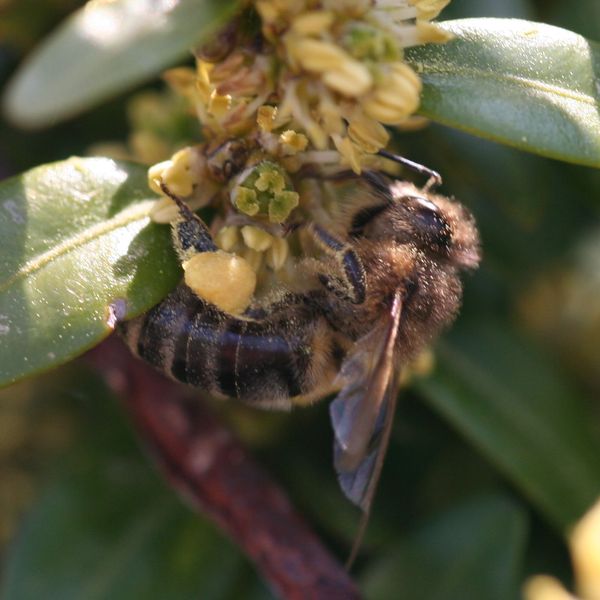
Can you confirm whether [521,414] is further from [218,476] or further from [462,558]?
[218,476]

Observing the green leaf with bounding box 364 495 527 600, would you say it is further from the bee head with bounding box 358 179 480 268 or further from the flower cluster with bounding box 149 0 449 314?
the flower cluster with bounding box 149 0 449 314

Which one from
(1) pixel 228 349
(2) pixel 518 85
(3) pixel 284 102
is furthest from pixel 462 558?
(3) pixel 284 102

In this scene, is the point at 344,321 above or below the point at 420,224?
below

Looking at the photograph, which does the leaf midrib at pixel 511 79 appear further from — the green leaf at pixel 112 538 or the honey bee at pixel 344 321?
the green leaf at pixel 112 538

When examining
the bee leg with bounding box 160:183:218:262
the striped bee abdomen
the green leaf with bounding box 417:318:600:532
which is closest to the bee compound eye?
the striped bee abdomen

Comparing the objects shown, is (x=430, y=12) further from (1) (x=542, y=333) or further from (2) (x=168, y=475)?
(1) (x=542, y=333)

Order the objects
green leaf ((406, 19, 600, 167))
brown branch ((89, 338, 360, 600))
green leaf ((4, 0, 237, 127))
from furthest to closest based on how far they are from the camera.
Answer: brown branch ((89, 338, 360, 600)) < green leaf ((406, 19, 600, 167)) < green leaf ((4, 0, 237, 127))

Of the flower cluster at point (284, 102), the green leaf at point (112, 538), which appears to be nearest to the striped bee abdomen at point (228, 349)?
the flower cluster at point (284, 102)
